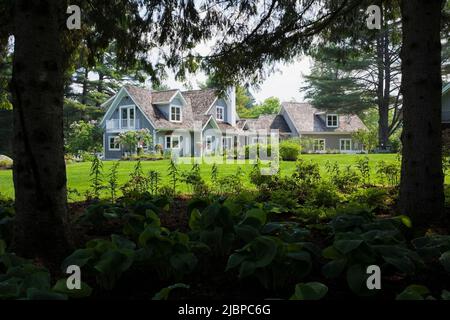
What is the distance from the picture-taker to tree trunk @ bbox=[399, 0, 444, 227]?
11.8 ft

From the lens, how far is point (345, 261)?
2066mm

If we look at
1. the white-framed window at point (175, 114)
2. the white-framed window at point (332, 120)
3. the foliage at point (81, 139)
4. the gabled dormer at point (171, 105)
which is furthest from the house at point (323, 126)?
the foliage at point (81, 139)

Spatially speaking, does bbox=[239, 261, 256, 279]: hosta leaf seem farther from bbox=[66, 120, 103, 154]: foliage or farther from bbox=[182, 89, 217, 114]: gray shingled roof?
bbox=[182, 89, 217, 114]: gray shingled roof

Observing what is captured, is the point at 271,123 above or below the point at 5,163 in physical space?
above

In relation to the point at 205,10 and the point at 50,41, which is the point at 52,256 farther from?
the point at 205,10

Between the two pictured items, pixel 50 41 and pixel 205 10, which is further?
pixel 205 10

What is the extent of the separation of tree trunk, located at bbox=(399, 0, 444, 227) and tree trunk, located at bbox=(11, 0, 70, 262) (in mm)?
2871

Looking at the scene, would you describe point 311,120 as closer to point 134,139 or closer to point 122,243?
point 134,139

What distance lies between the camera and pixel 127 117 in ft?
83.3

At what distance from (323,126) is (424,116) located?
2975cm

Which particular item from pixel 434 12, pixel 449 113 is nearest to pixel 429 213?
pixel 434 12

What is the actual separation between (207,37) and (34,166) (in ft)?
11.3

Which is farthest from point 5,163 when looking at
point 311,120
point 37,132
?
point 311,120
